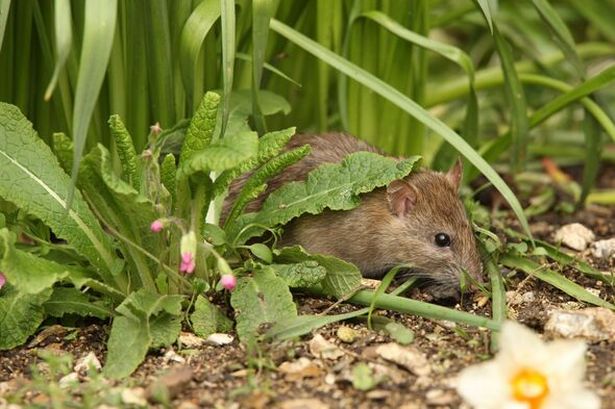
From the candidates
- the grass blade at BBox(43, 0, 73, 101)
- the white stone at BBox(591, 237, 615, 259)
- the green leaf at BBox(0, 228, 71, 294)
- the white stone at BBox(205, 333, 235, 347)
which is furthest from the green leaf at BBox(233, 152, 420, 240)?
the grass blade at BBox(43, 0, 73, 101)

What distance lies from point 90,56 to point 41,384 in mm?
1049

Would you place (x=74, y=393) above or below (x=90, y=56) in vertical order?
below

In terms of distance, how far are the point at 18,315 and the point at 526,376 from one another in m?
1.89

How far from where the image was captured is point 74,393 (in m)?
3.74

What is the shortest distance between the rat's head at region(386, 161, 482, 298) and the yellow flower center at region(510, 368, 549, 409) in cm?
145

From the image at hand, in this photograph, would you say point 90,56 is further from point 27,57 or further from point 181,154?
point 27,57

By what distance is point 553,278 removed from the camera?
180 inches

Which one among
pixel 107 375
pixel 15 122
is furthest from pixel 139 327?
pixel 15 122

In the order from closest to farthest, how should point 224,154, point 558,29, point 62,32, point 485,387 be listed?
point 485,387 → point 62,32 → point 224,154 → point 558,29

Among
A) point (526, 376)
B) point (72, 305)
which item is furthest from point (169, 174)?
point (526, 376)

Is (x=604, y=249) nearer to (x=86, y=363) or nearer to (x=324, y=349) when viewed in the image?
(x=324, y=349)

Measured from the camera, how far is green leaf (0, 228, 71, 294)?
12.5ft

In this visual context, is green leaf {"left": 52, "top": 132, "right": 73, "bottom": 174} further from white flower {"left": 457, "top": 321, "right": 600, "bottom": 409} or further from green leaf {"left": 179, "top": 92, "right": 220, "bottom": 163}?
white flower {"left": 457, "top": 321, "right": 600, "bottom": 409}

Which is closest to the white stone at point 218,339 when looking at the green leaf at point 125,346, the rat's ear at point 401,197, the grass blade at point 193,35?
the green leaf at point 125,346
